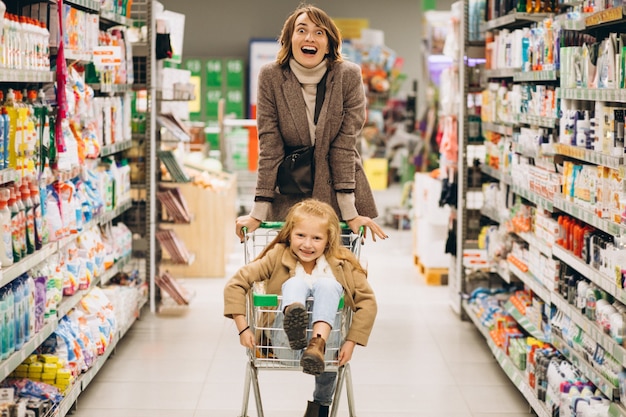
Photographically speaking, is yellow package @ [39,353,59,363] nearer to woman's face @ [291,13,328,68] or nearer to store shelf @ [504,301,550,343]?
woman's face @ [291,13,328,68]

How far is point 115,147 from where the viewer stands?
6.13m

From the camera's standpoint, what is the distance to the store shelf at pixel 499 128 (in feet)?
20.3

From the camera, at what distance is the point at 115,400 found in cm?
509

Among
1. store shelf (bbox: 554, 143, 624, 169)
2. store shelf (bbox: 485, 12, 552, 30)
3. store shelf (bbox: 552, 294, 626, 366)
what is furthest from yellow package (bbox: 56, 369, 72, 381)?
store shelf (bbox: 485, 12, 552, 30)

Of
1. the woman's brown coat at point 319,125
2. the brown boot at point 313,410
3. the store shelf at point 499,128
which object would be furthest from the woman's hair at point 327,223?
the store shelf at point 499,128

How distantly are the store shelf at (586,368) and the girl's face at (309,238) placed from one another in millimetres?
1214

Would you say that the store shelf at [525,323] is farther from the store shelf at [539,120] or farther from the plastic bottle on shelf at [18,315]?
the plastic bottle on shelf at [18,315]

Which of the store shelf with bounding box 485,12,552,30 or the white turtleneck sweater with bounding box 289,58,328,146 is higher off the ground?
the store shelf with bounding box 485,12,552,30

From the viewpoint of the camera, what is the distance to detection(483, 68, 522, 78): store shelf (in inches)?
234

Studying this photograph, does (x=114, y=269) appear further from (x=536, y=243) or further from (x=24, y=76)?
(x=536, y=243)

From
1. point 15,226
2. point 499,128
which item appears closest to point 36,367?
point 15,226

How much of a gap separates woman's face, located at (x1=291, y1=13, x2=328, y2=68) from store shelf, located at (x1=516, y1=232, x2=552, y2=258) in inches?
62.4

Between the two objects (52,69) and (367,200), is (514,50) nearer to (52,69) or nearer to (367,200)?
(367,200)

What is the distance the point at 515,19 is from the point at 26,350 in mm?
3489
